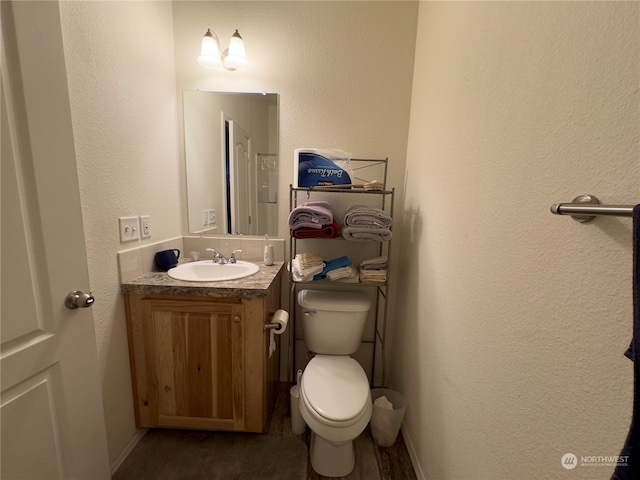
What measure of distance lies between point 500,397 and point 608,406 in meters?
0.29

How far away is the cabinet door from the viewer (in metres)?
1.27

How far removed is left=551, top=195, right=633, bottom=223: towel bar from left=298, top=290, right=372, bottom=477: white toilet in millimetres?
1022

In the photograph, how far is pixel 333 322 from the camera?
1.47 metres

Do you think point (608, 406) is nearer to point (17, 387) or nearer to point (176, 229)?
point (17, 387)

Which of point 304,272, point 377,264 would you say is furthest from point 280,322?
point 377,264

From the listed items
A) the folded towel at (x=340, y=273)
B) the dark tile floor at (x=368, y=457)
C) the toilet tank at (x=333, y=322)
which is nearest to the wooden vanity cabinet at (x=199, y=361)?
the dark tile floor at (x=368, y=457)

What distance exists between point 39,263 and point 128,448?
118cm

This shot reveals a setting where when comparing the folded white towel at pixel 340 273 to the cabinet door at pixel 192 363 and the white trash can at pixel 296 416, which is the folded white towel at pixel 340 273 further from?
the white trash can at pixel 296 416

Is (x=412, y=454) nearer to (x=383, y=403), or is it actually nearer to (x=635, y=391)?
(x=383, y=403)

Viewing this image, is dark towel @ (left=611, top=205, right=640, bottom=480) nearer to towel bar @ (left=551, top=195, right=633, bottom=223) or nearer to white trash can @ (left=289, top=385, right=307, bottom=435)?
towel bar @ (left=551, top=195, right=633, bottom=223)

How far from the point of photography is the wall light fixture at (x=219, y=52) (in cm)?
146

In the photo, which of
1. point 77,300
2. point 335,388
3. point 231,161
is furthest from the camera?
point 231,161

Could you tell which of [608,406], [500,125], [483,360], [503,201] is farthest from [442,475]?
[500,125]

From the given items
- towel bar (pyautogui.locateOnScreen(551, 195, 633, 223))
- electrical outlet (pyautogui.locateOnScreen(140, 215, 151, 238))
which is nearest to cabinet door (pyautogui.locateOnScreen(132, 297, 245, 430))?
electrical outlet (pyautogui.locateOnScreen(140, 215, 151, 238))
